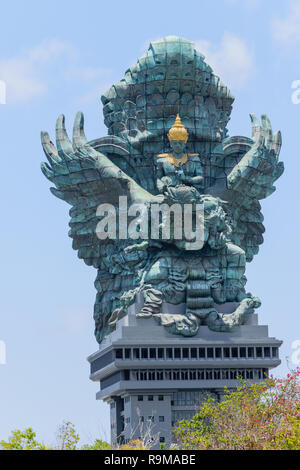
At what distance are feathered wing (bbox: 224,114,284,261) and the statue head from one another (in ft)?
18.7

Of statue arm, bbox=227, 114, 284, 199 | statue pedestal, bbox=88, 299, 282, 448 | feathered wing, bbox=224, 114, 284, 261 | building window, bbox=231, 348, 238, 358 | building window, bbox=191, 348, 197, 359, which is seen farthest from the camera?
feathered wing, bbox=224, 114, 284, 261

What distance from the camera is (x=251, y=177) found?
128 meters

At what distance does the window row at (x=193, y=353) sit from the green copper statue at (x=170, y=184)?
190cm

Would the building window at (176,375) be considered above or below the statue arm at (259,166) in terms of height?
below

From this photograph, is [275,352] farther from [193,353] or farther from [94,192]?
[94,192]

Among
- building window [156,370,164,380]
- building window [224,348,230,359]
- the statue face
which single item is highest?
the statue face

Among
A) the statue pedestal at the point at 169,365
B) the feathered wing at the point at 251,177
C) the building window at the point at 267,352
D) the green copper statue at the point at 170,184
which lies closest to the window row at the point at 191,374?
the statue pedestal at the point at 169,365

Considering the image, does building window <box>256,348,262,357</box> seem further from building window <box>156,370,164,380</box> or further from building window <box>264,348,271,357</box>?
building window <box>156,370,164,380</box>

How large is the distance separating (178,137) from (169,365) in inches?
836

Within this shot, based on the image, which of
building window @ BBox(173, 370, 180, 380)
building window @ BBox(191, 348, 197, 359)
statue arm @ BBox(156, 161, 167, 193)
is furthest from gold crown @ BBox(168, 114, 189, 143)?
building window @ BBox(173, 370, 180, 380)

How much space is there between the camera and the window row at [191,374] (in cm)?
12206

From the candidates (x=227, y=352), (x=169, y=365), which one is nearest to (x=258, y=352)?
(x=227, y=352)

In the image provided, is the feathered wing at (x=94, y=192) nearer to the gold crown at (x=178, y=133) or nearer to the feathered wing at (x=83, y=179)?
the feathered wing at (x=83, y=179)

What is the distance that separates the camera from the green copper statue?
122875 millimetres
